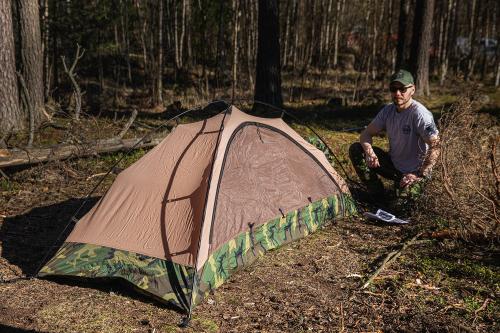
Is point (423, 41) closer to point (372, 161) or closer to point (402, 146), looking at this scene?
point (402, 146)

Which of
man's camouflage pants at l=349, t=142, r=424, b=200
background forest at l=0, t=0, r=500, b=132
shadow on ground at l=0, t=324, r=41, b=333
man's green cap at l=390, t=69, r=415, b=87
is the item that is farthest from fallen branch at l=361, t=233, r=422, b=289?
background forest at l=0, t=0, r=500, b=132

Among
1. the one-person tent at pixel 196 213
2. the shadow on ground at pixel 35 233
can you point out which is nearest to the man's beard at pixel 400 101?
the one-person tent at pixel 196 213

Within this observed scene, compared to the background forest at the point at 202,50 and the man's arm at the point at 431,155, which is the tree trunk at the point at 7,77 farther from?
A: the man's arm at the point at 431,155

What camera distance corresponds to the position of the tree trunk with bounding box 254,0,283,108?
10.6m

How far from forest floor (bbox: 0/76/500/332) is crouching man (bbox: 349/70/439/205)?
595 millimetres

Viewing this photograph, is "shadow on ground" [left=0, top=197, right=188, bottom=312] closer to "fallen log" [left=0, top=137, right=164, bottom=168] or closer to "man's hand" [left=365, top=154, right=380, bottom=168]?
"fallen log" [left=0, top=137, right=164, bottom=168]

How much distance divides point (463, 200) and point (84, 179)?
4979mm

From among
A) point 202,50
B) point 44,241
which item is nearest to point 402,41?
point 202,50

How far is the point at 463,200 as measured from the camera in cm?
534

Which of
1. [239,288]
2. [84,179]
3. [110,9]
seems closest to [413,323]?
[239,288]

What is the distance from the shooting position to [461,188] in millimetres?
5559

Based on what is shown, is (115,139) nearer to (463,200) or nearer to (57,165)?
(57,165)

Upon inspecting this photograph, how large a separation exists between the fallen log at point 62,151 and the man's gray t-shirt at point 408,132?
3.03 metres

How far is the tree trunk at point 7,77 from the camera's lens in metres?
8.56
